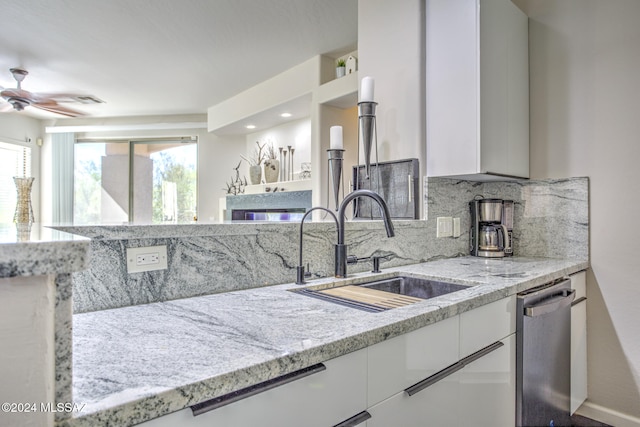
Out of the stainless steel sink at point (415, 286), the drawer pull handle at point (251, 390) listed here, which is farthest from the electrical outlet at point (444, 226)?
the drawer pull handle at point (251, 390)

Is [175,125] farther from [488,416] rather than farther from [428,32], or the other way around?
[488,416]

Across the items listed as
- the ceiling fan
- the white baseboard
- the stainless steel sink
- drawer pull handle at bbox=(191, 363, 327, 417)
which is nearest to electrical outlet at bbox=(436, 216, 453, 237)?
the stainless steel sink

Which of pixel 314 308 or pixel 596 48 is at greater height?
pixel 596 48

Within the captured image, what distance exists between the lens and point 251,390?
2.12 feet

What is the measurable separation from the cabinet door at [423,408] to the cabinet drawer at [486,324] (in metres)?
0.12

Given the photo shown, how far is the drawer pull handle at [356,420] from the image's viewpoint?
2.56 ft

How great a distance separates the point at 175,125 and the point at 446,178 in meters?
5.39

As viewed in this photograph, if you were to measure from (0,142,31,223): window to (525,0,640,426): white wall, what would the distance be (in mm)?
7037

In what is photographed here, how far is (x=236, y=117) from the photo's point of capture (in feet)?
17.6

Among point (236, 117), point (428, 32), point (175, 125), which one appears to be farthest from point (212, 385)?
point (175, 125)

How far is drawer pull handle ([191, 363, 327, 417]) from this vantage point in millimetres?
584

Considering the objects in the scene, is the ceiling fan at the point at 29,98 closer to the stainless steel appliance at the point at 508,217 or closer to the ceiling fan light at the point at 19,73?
the ceiling fan light at the point at 19,73

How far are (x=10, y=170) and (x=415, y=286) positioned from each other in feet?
23.4

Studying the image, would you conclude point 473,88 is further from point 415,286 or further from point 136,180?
point 136,180
